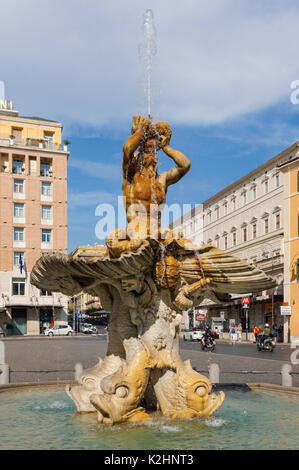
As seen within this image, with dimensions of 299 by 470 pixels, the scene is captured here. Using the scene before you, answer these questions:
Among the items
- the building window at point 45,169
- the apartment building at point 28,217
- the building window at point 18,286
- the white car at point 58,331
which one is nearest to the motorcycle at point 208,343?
the white car at point 58,331

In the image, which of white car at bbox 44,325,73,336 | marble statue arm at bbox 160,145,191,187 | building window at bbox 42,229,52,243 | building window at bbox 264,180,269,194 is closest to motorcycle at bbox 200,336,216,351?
marble statue arm at bbox 160,145,191,187

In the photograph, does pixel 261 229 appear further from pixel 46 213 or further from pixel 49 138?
pixel 49 138

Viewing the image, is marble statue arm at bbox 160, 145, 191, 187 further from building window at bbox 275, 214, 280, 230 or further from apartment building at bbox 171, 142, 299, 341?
building window at bbox 275, 214, 280, 230

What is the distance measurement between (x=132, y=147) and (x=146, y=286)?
6.36ft

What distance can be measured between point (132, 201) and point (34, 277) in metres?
1.82

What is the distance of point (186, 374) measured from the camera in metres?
7.51

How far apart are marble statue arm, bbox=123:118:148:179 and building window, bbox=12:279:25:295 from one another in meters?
46.8

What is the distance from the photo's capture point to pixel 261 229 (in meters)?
52.2

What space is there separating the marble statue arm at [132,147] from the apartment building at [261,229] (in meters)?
25.6

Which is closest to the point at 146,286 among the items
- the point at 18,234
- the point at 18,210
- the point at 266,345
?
the point at 266,345

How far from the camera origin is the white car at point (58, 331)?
50.2 metres

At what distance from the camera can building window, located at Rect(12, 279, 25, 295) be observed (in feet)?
173
